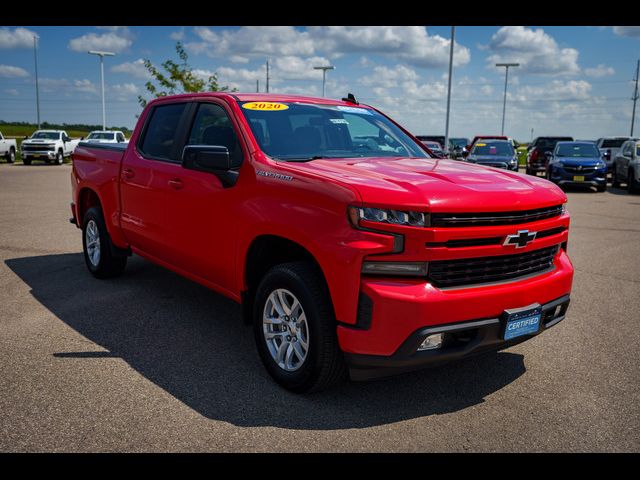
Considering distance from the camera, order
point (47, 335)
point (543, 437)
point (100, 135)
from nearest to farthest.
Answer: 1. point (543, 437)
2. point (47, 335)
3. point (100, 135)

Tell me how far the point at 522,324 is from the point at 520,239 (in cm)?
51

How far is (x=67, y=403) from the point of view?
366cm

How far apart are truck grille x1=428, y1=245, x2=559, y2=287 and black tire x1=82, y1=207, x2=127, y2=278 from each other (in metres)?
4.25

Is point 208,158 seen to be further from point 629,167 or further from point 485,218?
point 629,167

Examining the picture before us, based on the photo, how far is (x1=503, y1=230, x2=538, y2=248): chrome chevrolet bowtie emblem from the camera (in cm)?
352

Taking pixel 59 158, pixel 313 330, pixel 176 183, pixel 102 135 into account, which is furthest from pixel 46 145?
pixel 313 330

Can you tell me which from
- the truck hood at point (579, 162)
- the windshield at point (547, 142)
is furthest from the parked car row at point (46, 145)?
the windshield at point (547, 142)

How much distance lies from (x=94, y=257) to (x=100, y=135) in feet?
99.8

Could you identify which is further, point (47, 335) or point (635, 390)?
point (47, 335)

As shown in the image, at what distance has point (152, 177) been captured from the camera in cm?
529

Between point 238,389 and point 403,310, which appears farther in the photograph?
point 238,389

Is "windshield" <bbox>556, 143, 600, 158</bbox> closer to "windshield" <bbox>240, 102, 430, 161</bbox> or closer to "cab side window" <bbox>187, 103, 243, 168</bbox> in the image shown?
"windshield" <bbox>240, 102, 430, 161</bbox>
